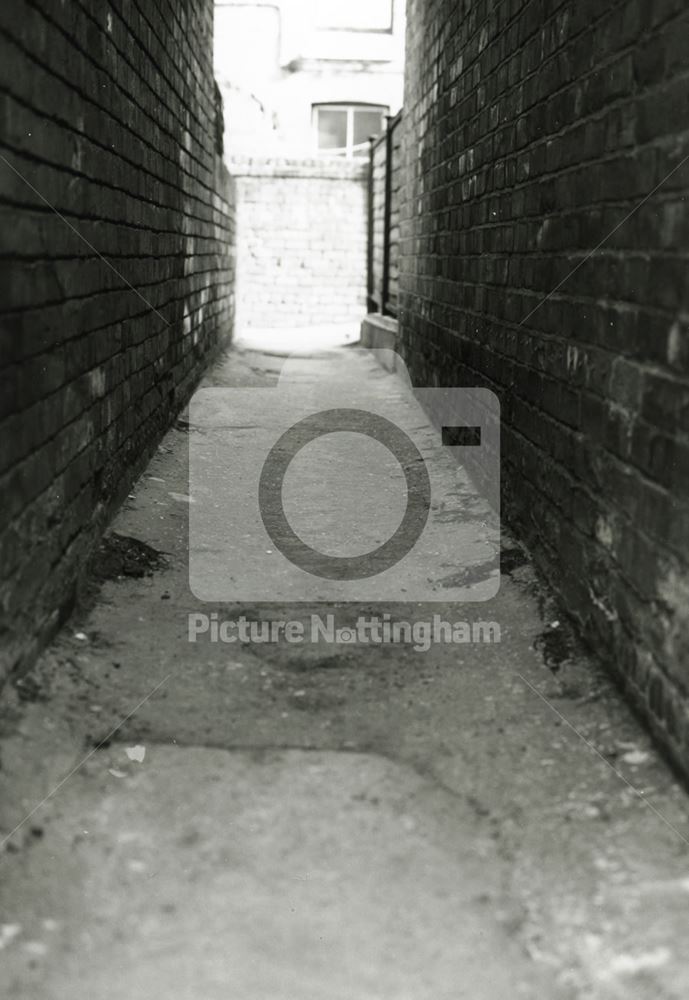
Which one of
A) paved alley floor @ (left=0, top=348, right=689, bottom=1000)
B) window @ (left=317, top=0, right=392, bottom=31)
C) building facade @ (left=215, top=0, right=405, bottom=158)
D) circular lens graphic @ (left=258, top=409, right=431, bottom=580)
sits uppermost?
window @ (left=317, top=0, right=392, bottom=31)

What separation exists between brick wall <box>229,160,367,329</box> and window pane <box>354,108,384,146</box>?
10.4 meters

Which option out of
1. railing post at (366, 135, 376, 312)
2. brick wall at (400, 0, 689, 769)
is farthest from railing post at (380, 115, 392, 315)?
brick wall at (400, 0, 689, 769)

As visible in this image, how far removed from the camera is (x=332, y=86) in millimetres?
22500

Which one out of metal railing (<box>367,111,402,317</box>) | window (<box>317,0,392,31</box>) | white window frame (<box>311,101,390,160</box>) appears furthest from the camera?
white window frame (<box>311,101,390,160</box>)

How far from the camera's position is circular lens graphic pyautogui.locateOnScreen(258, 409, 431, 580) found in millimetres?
3881

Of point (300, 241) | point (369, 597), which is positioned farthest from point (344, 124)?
point (369, 597)

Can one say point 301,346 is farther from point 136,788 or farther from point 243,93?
point 243,93

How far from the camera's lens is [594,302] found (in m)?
2.89

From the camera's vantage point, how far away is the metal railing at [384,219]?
993cm

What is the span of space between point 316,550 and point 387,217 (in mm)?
7248

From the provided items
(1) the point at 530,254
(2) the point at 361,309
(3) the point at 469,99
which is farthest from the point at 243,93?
(1) the point at 530,254

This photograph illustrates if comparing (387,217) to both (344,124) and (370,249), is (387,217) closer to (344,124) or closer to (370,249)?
(370,249)

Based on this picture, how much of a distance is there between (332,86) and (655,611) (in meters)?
22.3

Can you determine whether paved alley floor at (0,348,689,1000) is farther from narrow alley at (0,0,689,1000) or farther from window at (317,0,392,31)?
window at (317,0,392,31)
